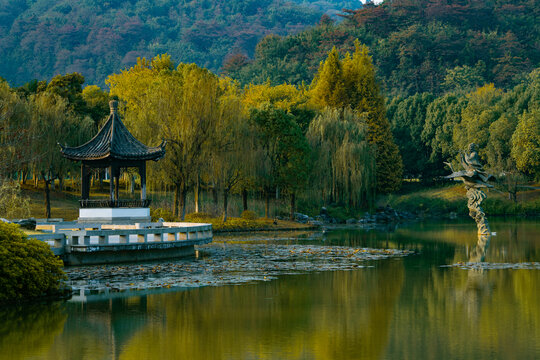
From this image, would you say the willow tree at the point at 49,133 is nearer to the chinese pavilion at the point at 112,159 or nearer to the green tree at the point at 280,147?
the chinese pavilion at the point at 112,159

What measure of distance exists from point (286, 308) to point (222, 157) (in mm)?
31546

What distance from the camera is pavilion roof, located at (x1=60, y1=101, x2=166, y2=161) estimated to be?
36531 millimetres

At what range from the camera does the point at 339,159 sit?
62.2m

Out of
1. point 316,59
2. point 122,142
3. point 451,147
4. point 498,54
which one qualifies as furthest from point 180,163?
point 498,54

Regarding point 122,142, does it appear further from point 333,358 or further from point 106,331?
point 333,358

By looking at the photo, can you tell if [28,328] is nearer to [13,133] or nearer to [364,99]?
[13,133]

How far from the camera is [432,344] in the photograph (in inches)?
578

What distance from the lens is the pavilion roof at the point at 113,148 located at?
36.5 meters

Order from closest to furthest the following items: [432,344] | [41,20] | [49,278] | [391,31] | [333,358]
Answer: [333,358], [432,344], [49,278], [391,31], [41,20]

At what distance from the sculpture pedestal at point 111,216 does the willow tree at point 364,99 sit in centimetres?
4059

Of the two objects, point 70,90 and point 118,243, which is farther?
point 70,90

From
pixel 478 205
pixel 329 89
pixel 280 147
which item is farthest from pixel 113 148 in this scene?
pixel 329 89

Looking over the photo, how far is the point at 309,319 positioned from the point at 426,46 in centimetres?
11372

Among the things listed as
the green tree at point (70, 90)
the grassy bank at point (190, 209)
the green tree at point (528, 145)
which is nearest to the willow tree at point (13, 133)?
the grassy bank at point (190, 209)
